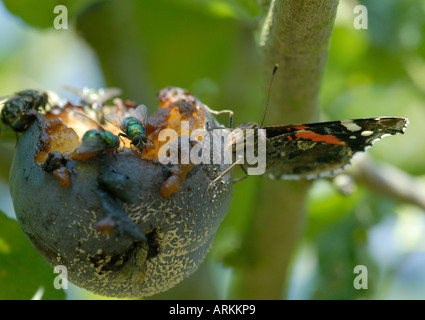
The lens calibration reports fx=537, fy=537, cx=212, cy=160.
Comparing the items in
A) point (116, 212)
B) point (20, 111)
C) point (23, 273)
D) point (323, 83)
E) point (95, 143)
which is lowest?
Result: point (23, 273)

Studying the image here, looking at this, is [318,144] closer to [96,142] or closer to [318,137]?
[318,137]

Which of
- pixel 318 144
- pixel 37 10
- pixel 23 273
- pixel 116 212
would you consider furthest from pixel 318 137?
pixel 37 10

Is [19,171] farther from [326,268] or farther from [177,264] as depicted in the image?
[326,268]

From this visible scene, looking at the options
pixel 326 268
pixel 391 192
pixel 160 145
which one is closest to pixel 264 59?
pixel 160 145

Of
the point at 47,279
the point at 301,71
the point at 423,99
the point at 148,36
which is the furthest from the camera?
the point at 148,36

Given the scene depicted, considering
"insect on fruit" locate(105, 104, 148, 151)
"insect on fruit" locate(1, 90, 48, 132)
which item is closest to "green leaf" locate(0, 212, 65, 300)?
"insect on fruit" locate(1, 90, 48, 132)

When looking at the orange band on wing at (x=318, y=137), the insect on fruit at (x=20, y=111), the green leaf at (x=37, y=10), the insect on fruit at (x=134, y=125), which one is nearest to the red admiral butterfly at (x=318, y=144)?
the orange band on wing at (x=318, y=137)
